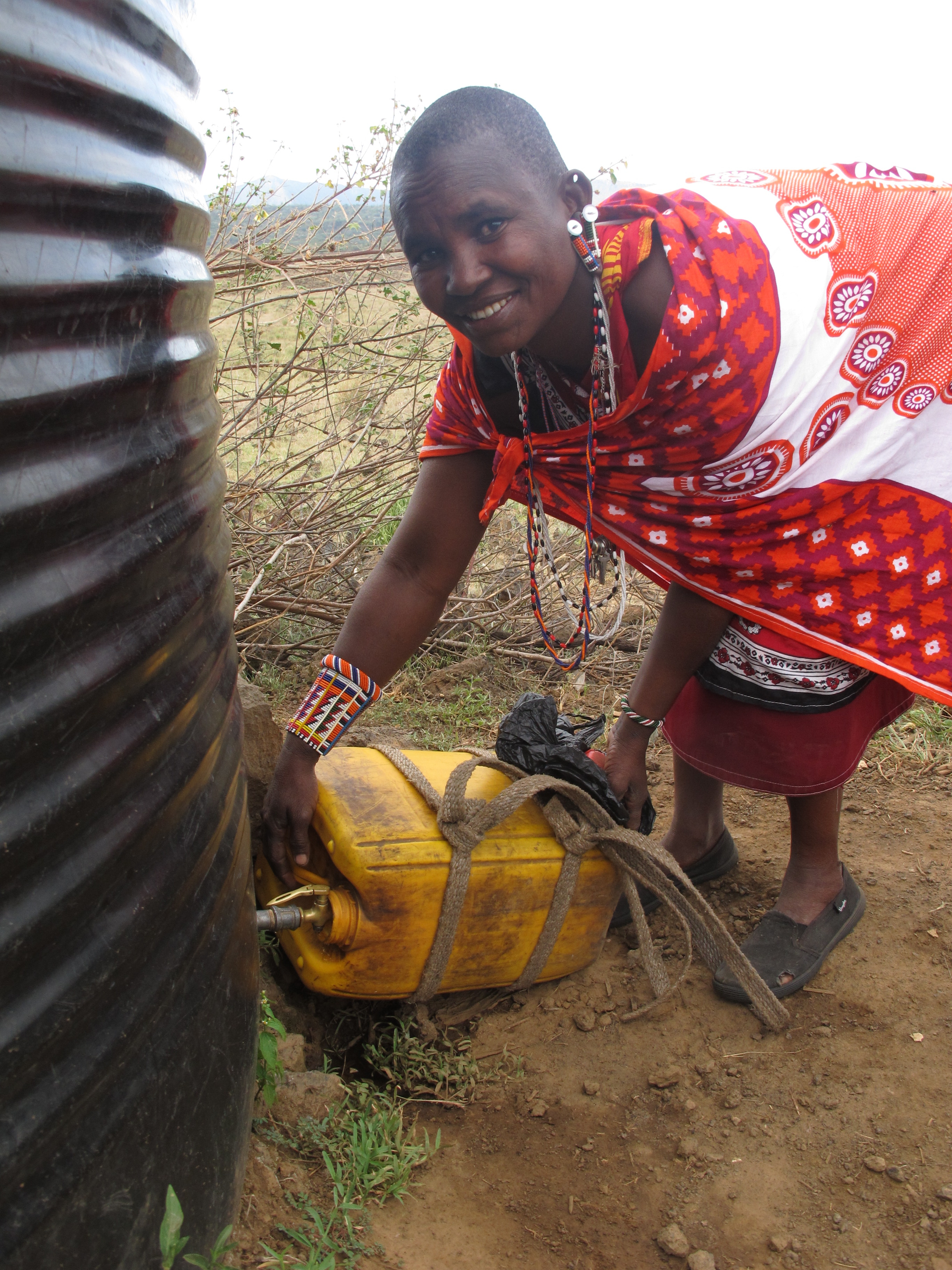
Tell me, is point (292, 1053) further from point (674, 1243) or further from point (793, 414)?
point (793, 414)

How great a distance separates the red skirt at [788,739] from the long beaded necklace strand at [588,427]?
1.04ft

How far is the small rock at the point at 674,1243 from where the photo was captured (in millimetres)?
1531

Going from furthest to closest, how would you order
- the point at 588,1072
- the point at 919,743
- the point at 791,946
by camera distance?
the point at 919,743
the point at 791,946
the point at 588,1072

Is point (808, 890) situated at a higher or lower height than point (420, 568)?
lower

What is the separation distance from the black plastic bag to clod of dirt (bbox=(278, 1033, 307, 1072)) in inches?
24.7

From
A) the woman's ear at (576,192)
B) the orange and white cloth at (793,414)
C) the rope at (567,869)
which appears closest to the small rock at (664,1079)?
the rope at (567,869)

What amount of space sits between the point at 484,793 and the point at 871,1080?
92 centimetres

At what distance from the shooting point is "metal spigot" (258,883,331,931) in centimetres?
162

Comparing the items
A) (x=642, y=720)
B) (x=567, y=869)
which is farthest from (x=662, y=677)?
(x=567, y=869)

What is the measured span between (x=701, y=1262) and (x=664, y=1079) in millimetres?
398

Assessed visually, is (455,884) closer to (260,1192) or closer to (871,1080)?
(260,1192)

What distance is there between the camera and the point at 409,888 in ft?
5.50

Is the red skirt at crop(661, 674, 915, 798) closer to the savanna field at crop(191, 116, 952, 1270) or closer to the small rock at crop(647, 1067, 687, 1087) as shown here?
the savanna field at crop(191, 116, 952, 1270)

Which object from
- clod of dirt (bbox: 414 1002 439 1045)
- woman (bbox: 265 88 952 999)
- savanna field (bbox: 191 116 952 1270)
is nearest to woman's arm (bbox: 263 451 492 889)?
woman (bbox: 265 88 952 999)
